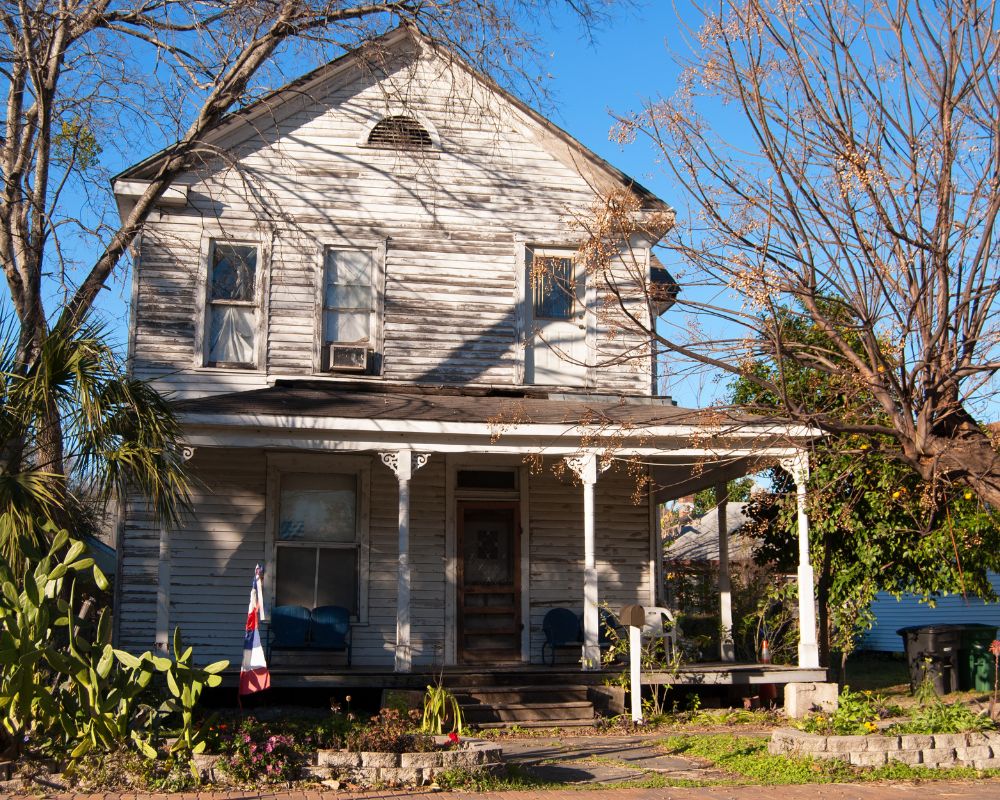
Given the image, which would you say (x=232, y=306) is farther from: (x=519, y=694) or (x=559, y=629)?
(x=519, y=694)

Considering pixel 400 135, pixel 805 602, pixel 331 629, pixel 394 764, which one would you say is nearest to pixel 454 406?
pixel 331 629

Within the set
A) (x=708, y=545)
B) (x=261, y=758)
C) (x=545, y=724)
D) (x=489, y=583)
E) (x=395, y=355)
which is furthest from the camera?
(x=708, y=545)

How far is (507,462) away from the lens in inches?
575

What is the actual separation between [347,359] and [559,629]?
4.43 metres

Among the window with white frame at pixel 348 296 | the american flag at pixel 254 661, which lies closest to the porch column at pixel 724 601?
the window with white frame at pixel 348 296

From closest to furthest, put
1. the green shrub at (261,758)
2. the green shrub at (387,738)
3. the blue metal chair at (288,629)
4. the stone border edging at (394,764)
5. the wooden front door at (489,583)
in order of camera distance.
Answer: the green shrub at (261,758)
the stone border edging at (394,764)
the green shrub at (387,738)
the blue metal chair at (288,629)
the wooden front door at (489,583)

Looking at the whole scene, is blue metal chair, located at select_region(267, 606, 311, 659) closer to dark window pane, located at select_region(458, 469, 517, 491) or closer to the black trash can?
dark window pane, located at select_region(458, 469, 517, 491)

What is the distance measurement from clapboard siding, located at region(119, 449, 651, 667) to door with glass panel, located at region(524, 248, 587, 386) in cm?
143

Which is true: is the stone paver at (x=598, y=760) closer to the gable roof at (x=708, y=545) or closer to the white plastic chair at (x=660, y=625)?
the white plastic chair at (x=660, y=625)

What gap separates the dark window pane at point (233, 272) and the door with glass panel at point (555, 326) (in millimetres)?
3772

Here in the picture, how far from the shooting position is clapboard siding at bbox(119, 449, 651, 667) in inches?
532

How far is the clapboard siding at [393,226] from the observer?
14.3 metres

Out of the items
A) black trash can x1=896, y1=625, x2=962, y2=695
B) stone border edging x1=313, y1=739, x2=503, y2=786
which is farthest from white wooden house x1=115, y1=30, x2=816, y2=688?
stone border edging x1=313, y1=739, x2=503, y2=786

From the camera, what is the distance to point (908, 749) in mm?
9422
